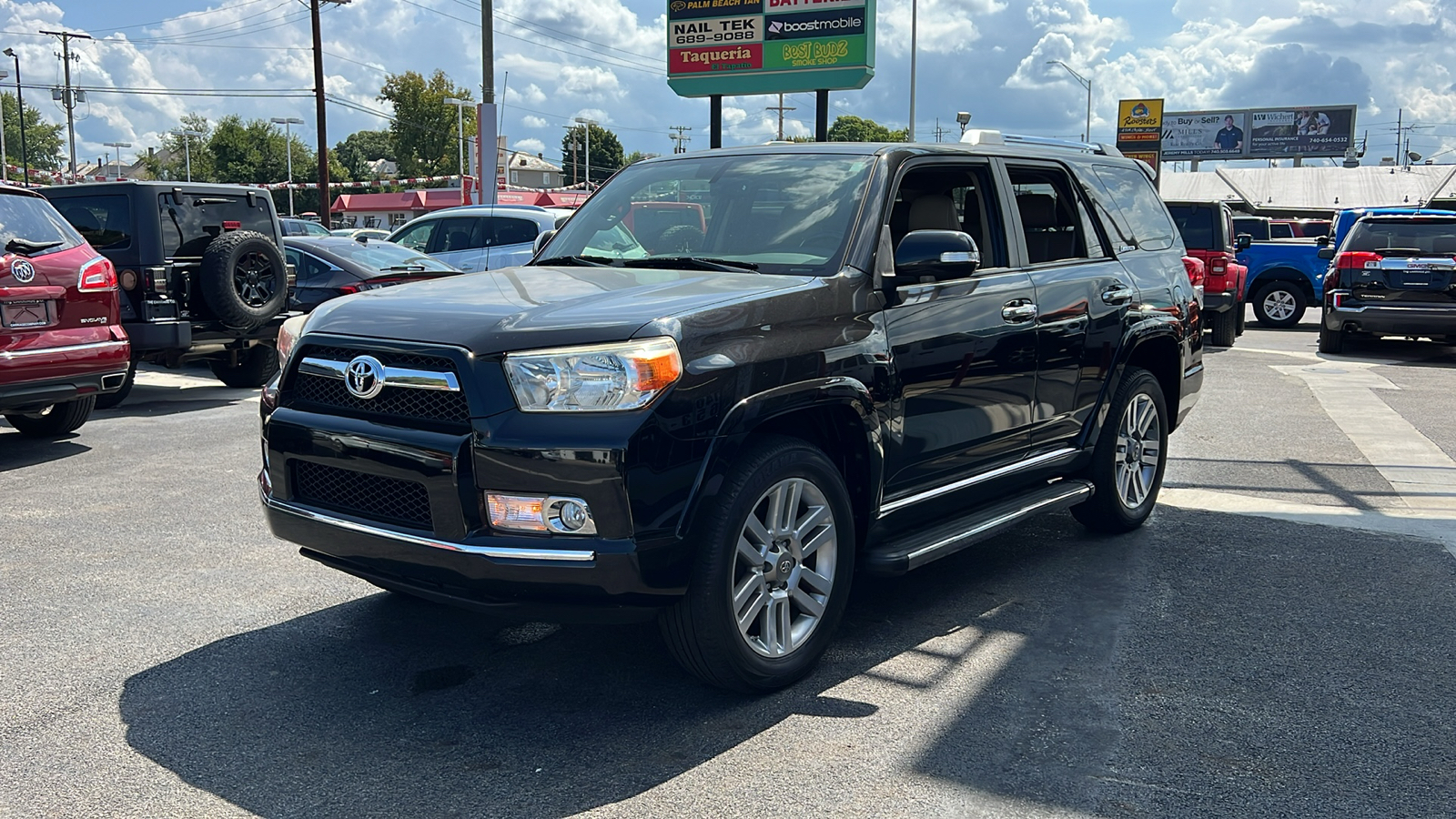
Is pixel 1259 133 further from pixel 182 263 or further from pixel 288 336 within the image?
pixel 288 336

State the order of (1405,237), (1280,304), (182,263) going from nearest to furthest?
(182,263) → (1405,237) → (1280,304)

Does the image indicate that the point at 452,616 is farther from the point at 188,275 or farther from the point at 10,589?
the point at 188,275

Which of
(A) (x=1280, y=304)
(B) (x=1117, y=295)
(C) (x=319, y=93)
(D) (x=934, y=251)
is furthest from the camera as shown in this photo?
(C) (x=319, y=93)

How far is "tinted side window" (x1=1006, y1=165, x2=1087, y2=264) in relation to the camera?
18.2ft

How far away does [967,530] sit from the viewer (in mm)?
4844

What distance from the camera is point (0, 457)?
826 centimetres

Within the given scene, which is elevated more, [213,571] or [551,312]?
[551,312]

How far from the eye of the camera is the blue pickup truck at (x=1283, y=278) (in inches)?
800

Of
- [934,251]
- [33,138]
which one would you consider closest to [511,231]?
[934,251]

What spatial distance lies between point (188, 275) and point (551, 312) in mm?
8170

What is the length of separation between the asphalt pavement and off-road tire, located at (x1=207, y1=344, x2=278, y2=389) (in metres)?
5.55

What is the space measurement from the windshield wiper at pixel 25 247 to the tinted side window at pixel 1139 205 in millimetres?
6516

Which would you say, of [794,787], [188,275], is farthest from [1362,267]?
[794,787]

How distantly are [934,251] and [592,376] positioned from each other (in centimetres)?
147
